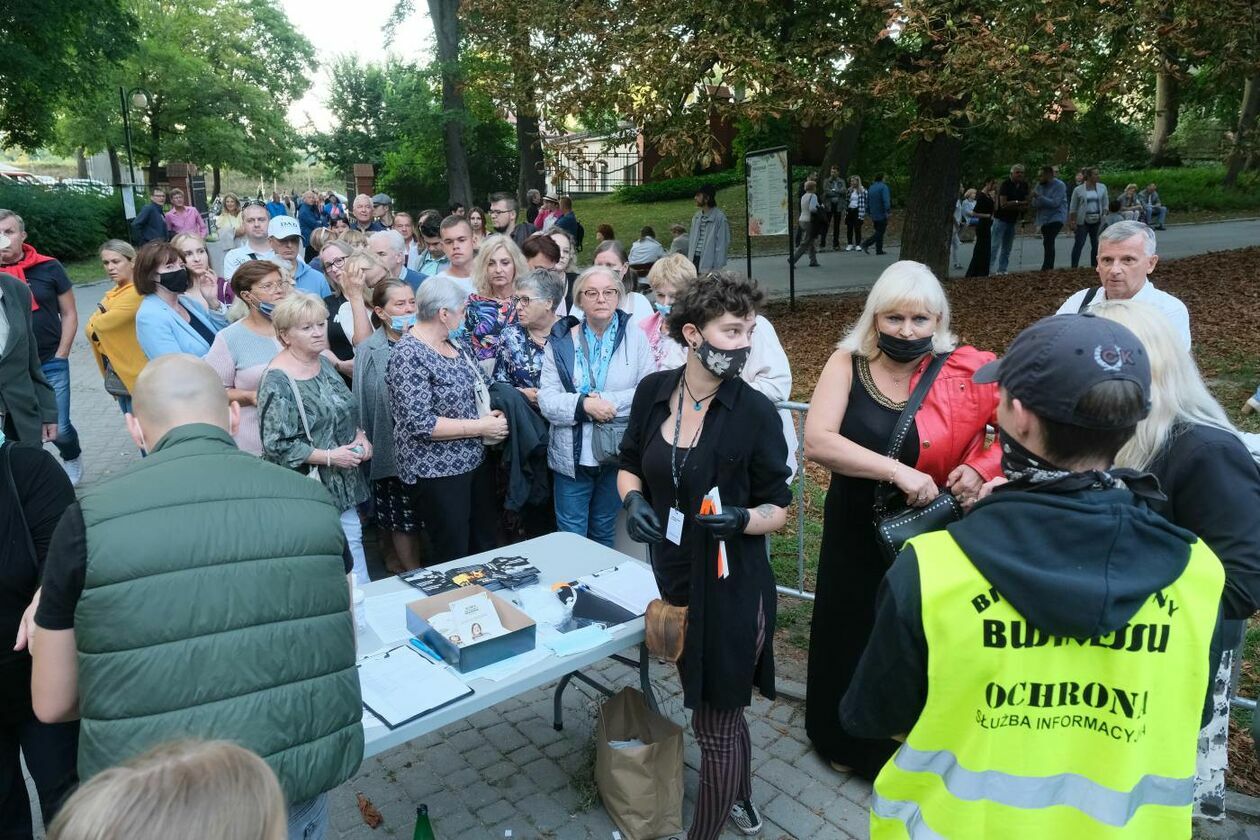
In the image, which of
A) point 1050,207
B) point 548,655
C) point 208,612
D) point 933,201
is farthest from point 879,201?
point 208,612

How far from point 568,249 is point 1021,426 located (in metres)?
5.78

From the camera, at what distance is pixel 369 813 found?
333cm

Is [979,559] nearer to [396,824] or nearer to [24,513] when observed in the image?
[24,513]

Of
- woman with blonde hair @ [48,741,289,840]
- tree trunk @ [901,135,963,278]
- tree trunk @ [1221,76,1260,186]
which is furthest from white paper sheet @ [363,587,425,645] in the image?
tree trunk @ [1221,76,1260,186]

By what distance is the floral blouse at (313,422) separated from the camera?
400 centimetres

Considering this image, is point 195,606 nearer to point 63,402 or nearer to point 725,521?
point 725,521

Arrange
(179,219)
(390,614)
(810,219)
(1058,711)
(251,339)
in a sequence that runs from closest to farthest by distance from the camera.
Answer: (1058,711) < (390,614) < (251,339) < (179,219) < (810,219)

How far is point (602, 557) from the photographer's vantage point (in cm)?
366

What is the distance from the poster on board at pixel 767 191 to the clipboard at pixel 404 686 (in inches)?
339

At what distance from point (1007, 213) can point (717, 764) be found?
14741 millimetres

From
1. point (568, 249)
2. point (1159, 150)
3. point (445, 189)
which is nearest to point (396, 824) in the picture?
point (568, 249)

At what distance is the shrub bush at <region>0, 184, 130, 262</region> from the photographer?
2102 cm

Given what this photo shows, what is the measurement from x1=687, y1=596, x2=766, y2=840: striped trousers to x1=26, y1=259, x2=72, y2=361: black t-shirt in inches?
232

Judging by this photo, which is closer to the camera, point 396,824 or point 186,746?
point 186,746
